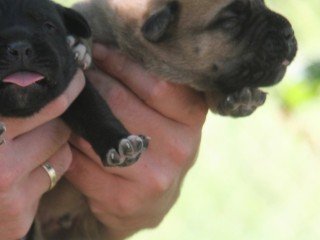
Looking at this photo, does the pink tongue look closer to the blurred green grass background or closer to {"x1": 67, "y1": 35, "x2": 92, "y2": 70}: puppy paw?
{"x1": 67, "y1": 35, "x2": 92, "y2": 70}: puppy paw

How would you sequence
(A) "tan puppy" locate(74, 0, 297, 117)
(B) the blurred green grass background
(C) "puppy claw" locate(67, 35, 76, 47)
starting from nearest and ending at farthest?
(C) "puppy claw" locate(67, 35, 76, 47) → (A) "tan puppy" locate(74, 0, 297, 117) → (B) the blurred green grass background

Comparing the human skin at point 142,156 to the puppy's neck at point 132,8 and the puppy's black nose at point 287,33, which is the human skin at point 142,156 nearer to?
the puppy's neck at point 132,8

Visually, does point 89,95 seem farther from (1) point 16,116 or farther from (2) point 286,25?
(2) point 286,25

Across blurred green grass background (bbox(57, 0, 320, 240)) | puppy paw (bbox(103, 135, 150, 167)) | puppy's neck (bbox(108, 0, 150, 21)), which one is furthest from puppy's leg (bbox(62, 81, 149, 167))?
blurred green grass background (bbox(57, 0, 320, 240))

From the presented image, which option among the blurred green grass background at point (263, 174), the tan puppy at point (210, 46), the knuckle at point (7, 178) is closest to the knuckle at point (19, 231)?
the knuckle at point (7, 178)

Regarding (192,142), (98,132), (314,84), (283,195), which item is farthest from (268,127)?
(314,84)

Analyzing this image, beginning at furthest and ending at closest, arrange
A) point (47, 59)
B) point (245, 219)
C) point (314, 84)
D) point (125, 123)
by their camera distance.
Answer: point (245, 219) < point (125, 123) < point (47, 59) < point (314, 84)
